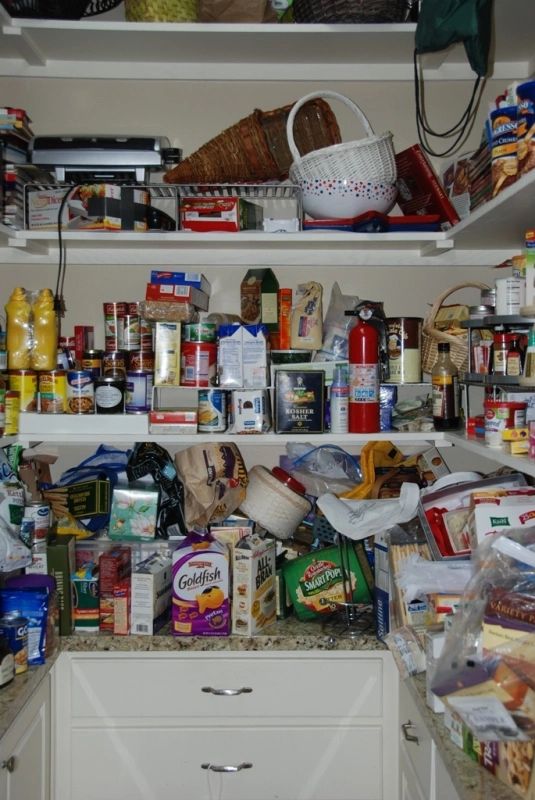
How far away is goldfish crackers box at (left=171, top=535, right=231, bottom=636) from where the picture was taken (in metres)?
1.87

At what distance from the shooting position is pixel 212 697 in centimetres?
186

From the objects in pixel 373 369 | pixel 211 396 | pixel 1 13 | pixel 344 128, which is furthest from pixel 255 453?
pixel 1 13

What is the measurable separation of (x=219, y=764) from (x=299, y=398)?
1029 mm

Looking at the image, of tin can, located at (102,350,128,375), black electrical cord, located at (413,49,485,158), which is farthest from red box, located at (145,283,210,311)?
black electrical cord, located at (413,49,485,158)

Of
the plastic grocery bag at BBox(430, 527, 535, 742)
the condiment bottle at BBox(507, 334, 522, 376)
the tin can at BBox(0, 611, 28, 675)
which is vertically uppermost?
the condiment bottle at BBox(507, 334, 522, 376)

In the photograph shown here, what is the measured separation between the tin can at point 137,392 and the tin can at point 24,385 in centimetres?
29

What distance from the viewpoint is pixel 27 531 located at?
1.89m

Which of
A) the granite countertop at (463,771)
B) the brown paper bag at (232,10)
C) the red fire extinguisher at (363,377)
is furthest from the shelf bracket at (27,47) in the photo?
the granite countertop at (463,771)

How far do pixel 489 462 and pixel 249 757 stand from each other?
47.9 inches

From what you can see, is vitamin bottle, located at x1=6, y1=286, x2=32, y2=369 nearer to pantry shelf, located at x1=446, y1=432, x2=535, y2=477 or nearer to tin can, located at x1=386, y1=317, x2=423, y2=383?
tin can, located at x1=386, y1=317, x2=423, y2=383

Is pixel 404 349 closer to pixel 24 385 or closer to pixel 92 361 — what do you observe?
pixel 92 361

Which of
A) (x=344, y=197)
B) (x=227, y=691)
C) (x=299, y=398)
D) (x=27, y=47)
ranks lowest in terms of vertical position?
(x=227, y=691)

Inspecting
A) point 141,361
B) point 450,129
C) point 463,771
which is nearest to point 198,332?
Result: point 141,361

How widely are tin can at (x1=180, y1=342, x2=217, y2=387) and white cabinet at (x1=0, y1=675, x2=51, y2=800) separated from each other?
0.90 meters
